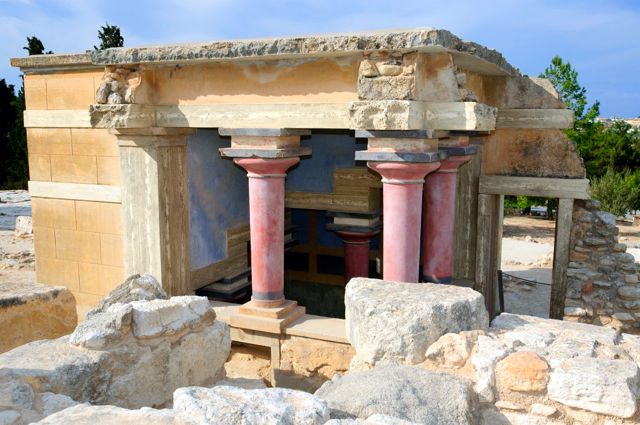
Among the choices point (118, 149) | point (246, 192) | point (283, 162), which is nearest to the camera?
point (283, 162)

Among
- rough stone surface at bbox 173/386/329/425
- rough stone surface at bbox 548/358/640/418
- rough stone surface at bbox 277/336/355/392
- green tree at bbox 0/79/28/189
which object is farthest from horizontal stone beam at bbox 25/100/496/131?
green tree at bbox 0/79/28/189

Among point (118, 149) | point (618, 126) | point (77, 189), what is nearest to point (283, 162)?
point (118, 149)

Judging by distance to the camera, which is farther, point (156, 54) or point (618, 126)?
point (618, 126)

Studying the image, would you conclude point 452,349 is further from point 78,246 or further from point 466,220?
point 78,246

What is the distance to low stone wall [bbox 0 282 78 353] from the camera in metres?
4.61

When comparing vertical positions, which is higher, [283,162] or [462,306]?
[283,162]

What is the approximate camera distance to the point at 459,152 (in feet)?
22.1

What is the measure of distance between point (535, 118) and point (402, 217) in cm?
340

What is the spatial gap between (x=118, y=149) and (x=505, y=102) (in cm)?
538

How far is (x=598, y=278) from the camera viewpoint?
805cm

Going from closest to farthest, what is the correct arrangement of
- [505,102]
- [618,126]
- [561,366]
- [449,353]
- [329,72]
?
[561,366]
[449,353]
[329,72]
[505,102]
[618,126]

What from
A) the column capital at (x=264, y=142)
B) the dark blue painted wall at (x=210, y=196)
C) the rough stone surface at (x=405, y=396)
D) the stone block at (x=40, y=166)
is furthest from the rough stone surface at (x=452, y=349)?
the stone block at (x=40, y=166)

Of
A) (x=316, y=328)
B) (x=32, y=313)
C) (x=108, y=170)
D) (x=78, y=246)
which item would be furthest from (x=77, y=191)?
(x=316, y=328)

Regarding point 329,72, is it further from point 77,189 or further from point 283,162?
point 77,189
